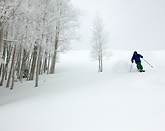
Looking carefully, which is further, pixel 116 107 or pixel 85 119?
pixel 116 107

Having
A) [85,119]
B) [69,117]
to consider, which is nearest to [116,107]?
[85,119]

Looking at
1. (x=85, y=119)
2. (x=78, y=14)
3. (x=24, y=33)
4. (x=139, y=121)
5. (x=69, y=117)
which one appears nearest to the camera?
(x=139, y=121)

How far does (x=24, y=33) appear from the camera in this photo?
27.0 feet

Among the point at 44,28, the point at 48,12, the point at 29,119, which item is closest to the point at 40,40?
the point at 44,28

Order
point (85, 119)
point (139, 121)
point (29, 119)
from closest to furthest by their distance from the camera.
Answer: point (139, 121)
point (85, 119)
point (29, 119)

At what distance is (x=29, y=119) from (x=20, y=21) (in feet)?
23.0

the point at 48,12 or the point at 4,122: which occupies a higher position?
the point at 48,12

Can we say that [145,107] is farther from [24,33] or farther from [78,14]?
[78,14]

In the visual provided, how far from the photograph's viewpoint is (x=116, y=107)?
2910mm

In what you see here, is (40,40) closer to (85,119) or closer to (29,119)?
(29,119)

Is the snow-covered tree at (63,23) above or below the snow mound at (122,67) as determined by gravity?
above

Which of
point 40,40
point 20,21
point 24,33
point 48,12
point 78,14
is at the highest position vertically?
point 78,14

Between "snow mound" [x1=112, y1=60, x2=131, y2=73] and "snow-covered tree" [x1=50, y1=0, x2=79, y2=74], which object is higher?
"snow-covered tree" [x1=50, y1=0, x2=79, y2=74]

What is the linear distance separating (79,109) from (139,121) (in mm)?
1489
